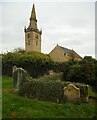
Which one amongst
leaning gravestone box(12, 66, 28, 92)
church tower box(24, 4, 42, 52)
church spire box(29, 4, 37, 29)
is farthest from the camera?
church tower box(24, 4, 42, 52)

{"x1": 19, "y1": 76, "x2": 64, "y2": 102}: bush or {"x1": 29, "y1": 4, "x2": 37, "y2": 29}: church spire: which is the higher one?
{"x1": 29, "y1": 4, "x2": 37, "y2": 29}: church spire

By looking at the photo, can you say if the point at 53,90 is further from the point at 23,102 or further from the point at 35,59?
the point at 35,59

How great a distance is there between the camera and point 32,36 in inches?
3233

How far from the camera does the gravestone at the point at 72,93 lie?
11750 millimetres

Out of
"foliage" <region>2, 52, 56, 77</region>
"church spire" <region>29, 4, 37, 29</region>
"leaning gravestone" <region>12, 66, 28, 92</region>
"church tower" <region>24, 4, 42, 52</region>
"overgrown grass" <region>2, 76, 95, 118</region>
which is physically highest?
"church spire" <region>29, 4, 37, 29</region>

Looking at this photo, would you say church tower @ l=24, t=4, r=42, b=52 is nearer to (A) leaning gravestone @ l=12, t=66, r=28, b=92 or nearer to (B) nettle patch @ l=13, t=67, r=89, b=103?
(A) leaning gravestone @ l=12, t=66, r=28, b=92

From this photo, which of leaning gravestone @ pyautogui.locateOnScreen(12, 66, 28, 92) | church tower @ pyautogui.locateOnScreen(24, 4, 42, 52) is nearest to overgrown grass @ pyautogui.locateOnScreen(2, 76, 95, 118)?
leaning gravestone @ pyautogui.locateOnScreen(12, 66, 28, 92)

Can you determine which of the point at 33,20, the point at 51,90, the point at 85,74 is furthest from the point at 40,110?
the point at 33,20

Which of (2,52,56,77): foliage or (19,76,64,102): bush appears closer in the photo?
(19,76,64,102): bush

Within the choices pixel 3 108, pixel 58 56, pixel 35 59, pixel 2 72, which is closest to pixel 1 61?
pixel 2 72

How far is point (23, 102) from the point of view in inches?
421

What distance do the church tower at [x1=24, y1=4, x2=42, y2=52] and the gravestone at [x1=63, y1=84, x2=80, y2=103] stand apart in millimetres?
69740

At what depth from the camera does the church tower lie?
81.2 m

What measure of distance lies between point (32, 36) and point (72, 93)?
71.5m
